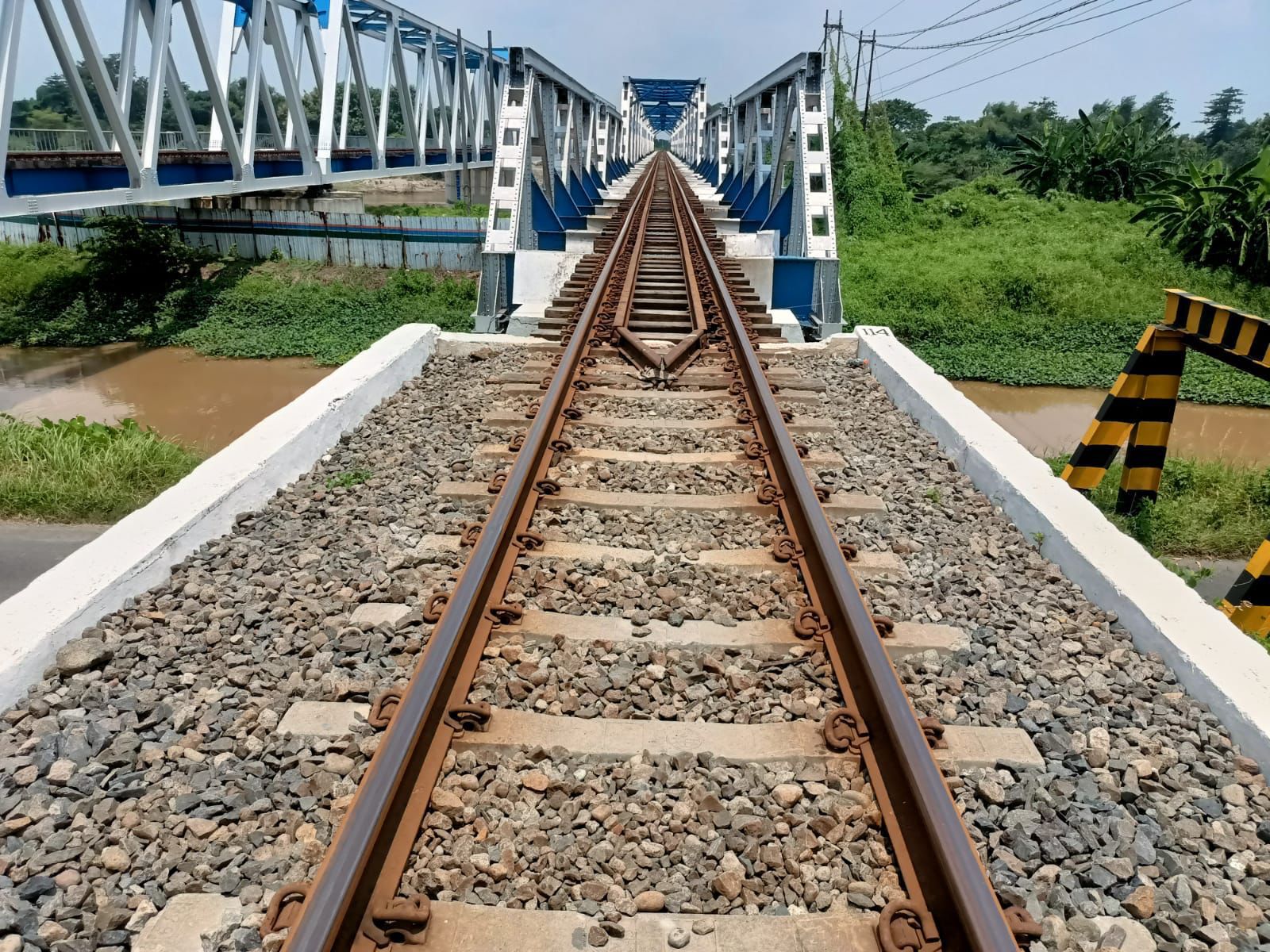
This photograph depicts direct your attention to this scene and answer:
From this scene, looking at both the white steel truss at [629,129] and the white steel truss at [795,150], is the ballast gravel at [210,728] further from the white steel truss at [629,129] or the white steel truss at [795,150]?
the white steel truss at [629,129]

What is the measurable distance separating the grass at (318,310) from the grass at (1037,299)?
9206 mm

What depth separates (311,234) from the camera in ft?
73.0

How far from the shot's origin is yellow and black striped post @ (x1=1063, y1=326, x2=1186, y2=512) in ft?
18.2

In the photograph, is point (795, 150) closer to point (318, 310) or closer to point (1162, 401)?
point (1162, 401)

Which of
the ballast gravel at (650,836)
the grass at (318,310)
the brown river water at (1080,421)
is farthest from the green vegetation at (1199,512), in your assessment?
the grass at (318,310)

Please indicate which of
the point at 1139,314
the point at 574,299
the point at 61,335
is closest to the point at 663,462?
the point at 574,299

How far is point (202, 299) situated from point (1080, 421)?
20.0 m

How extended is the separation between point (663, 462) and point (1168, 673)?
7.33ft

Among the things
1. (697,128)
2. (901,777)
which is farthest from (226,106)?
(697,128)

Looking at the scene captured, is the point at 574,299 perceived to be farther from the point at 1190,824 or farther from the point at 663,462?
the point at 1190,824

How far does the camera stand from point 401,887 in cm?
179

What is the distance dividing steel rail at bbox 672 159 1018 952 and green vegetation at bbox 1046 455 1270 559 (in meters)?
4.34

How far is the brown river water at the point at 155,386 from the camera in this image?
564 inches

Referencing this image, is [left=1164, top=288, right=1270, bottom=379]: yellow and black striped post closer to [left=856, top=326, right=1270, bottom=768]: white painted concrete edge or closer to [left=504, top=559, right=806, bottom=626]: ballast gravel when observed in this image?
[left=856, top=326, right=1270, bottom=768]: white painted concrete edge
